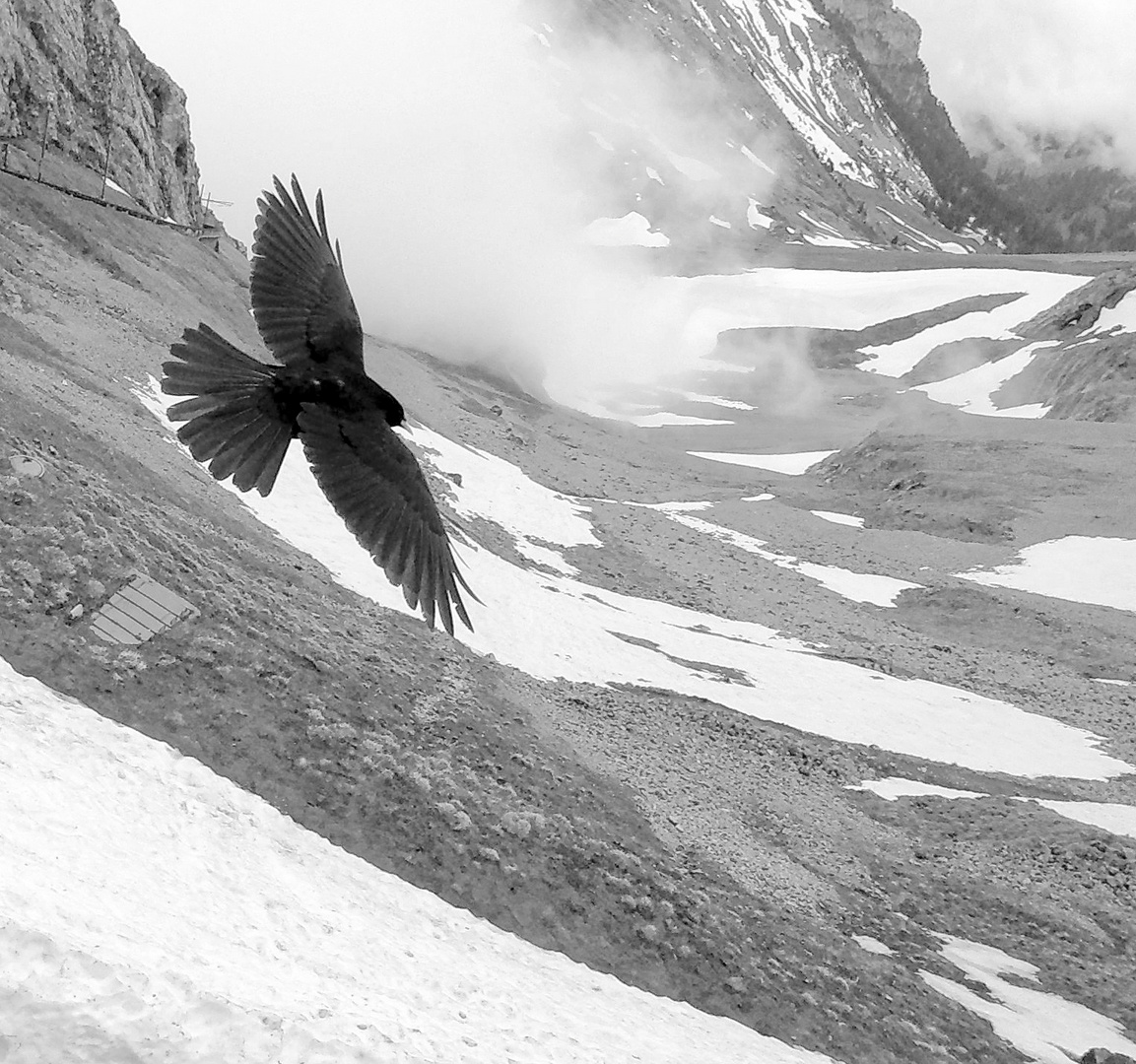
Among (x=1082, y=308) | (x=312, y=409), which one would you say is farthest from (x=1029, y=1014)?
(x=1082, y=308)

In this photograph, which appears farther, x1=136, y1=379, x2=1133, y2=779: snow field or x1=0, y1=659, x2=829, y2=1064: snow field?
x1=136, y1=379, x2=1133, y2=779: snow field

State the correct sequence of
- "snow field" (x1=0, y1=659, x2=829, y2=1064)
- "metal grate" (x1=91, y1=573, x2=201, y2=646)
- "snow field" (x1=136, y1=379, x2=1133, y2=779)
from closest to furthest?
1. "snow field" (x1=0, y1=659, x2=829, y2=1064)
2. "metal grate" (x1=91, y1=573, x2=201, y2=646)
3. "snow field" (x1=136, y1=379, x2=1133, y2=779)

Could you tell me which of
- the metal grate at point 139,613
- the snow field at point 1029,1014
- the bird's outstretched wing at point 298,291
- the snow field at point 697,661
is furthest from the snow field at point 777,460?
the bird's outstretched wing at point 298,291

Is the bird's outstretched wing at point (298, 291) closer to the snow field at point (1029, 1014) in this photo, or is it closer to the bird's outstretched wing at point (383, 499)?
the bird's outstretched wing at point (383, 499)

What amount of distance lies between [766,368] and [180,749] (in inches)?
3865

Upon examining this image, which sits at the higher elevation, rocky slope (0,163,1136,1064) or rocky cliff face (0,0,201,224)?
rocky cliff face (0,0,201,224)

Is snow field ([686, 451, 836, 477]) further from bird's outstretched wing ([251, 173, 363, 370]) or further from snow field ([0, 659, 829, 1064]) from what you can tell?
bird's outstretched wing ([251, 173, 363, 370])

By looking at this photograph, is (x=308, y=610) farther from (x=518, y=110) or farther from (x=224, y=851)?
(x=518, y=110)

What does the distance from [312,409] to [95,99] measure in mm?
54045

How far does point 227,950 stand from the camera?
7.63 meters

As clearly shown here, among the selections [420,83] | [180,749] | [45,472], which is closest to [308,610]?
[45,472]

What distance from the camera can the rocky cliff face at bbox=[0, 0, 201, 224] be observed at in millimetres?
44531

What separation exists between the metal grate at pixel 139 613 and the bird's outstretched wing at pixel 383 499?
8.34 meters

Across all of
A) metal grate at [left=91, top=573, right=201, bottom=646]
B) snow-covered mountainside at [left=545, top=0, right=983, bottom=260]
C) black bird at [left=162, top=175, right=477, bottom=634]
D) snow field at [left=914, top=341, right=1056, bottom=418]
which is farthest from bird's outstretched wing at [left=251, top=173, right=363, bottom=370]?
snow-covered mountainside at [left=545, top=0, right=983, bottom=260]
